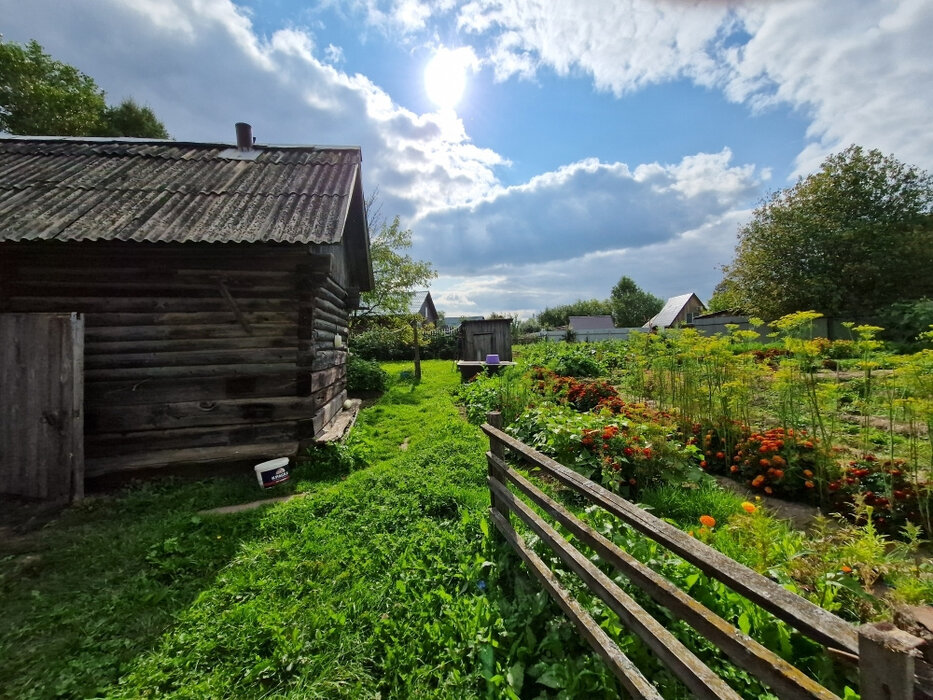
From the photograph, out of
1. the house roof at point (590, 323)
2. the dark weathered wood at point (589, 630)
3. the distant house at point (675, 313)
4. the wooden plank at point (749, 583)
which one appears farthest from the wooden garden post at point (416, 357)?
the house roof at point (590, 323)

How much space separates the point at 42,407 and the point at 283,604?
429cm

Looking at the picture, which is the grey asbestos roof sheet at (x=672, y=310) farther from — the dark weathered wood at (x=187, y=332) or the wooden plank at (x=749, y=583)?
the wooden plank at (x=749, y=583)

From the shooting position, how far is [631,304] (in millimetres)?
54688

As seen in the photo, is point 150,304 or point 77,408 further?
point 150,304

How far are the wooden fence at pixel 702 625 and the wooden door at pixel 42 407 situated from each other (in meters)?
5.45

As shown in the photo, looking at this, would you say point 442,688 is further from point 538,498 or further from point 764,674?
point 764,674

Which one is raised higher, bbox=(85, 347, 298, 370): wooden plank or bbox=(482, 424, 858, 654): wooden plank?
bbox=(85, 347, 298, 370): wooden plank

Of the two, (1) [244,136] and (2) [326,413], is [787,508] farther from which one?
(1) [244,136]

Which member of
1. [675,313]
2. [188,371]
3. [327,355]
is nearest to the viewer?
[188,371]

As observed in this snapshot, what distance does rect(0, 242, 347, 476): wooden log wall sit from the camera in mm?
4957

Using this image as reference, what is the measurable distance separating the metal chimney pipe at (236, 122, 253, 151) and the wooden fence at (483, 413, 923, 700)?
333 inches

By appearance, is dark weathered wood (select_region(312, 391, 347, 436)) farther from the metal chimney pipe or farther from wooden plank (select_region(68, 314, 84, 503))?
the metal chimney pipe

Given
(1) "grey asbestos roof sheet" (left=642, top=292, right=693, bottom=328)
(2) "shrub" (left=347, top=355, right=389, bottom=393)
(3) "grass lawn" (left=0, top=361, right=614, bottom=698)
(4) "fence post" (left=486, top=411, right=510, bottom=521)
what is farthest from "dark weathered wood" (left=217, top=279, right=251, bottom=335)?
(1) "grey asbestos roof sheet" (left=642, top=292, right=693, bottom=328)

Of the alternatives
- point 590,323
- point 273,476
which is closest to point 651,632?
point 273,476
